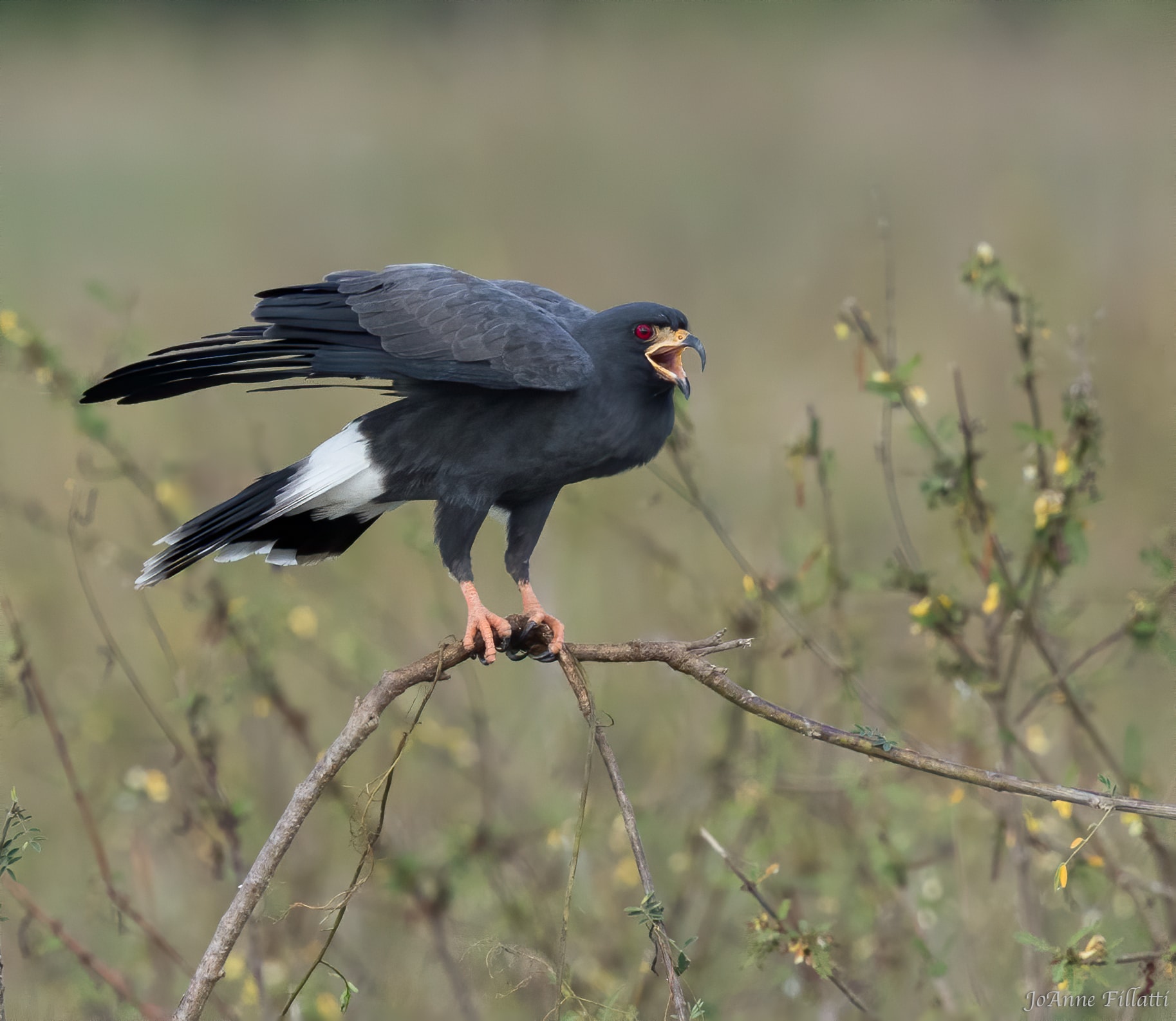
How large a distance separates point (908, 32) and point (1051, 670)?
7.38 m

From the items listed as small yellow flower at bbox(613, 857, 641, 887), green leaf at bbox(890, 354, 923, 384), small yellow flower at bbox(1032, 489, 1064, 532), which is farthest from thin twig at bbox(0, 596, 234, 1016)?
small yellow flower at bbox(1032, 489, 1064, 532)

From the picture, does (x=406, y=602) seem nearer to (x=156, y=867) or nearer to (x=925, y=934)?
(x=156, y=867)

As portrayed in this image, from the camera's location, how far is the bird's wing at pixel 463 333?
9.23ft

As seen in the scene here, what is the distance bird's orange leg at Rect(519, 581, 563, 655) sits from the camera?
290 centimetres

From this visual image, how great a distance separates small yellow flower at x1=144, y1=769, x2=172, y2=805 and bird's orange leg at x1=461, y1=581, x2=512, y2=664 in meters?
1.33

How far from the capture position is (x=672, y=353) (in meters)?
2.97

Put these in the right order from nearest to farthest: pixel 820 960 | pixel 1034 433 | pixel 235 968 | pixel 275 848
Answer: pixel 275 848, pixel 820 960, pixel 1034 433, pixel 235 968

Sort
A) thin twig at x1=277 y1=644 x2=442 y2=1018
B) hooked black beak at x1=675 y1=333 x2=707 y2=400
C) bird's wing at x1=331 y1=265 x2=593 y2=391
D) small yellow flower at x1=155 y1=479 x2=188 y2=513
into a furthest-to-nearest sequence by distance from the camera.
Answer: small yellow flower at x1=155 y1=479 x2=188 y2=513 → hooked black beak at x1=675 y1=333 x2=707 y2=400 → bird's wing at x1=331 y1=265 x2=593 y2=391 → thin twig at x1=277 y1=644 x2=442 y2=1018

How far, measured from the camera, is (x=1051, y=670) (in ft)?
11.3

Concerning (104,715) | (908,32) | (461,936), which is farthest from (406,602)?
(908,32)

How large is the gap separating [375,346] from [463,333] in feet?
0.71

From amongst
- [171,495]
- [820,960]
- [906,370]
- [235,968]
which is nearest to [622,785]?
[820,960]

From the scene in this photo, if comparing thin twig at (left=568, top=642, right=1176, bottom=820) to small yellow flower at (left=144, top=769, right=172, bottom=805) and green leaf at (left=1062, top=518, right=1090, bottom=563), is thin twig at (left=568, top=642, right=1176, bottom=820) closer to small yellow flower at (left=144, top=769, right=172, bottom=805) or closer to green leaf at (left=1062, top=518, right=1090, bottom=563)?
green leaf at (left=1062, top=518, right=1090, bottom=563)
